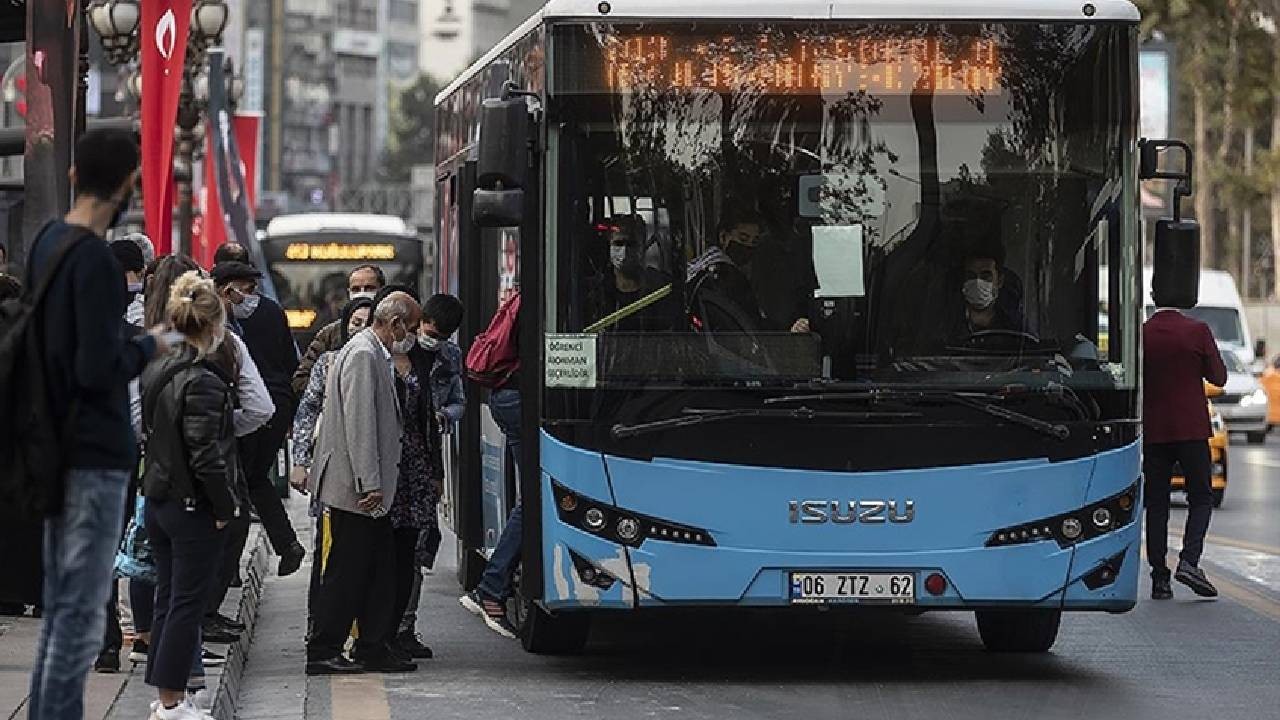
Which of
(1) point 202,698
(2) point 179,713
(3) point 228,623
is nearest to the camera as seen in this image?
(2) point 179,713

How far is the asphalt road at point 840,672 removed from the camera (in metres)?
11.1

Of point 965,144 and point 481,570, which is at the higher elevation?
point 965,144

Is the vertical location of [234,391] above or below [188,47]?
below

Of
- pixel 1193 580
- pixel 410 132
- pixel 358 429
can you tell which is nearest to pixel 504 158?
pixel 358 429

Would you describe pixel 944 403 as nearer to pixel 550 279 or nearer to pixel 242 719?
pixel 550 279

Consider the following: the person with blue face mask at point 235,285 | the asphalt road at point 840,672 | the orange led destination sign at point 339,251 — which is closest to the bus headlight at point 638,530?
the asphalt road at point 840,672

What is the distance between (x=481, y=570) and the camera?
50.9 feet

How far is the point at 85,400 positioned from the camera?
25.1 feet

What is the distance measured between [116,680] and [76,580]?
11.1ft

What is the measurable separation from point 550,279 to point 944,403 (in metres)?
1.59

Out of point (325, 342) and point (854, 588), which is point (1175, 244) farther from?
point (325, 342)

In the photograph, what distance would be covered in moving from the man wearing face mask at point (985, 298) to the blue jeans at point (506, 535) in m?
2.10

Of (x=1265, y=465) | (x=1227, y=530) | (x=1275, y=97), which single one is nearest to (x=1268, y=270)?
(x=1275, y=97)

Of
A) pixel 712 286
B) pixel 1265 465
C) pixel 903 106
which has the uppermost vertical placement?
pixel 903 106
